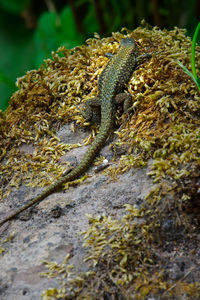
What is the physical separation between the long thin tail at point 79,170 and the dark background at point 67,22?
2.91 metres

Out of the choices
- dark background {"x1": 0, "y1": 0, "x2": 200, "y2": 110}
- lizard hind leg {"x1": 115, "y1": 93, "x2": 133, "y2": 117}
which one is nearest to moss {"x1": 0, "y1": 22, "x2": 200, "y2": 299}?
lizard hind leg {"x1": 115, "y1": 93, "x2": 133, "y2": 117}

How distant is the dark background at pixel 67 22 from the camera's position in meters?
5.99

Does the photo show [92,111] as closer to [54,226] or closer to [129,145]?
[129,145]

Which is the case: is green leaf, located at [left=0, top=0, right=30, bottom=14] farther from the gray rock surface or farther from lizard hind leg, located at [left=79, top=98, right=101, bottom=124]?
the gray rock surface

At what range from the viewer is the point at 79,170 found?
3.10 meters

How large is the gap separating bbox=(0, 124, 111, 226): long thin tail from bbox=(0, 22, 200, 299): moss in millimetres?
155

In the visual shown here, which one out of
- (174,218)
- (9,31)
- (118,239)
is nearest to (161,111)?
(174,218)

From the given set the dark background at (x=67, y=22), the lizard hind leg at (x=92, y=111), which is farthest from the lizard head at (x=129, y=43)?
the dark background at (x=67, y=22)

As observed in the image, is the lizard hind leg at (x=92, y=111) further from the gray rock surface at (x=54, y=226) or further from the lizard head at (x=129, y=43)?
the lizard head at (x=129, y=43)

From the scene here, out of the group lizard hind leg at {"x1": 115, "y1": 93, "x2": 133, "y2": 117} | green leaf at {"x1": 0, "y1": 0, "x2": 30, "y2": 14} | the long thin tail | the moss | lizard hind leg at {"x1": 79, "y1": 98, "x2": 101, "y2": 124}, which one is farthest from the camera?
green leaf at {"x1": 0, "y1": 0, "x2": 30, "y2": 14}

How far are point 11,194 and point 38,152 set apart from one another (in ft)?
1.76

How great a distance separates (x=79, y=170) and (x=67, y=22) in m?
4.15

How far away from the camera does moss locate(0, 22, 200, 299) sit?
2.35 metres

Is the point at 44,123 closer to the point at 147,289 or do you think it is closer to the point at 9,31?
the point at 147,289
